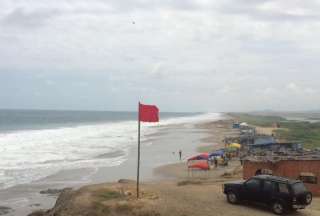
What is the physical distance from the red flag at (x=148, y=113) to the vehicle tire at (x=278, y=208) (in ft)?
18.9

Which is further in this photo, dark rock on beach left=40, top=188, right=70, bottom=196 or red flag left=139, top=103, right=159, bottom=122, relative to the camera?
dark rock on beach left=40, top=188, right=70, bottom=196

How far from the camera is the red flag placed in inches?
685

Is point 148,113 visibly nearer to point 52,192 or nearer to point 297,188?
point 297,188

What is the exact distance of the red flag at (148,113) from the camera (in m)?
17.4

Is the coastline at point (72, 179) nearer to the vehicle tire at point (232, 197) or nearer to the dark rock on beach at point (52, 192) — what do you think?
the dark rock on beach at point (52, 192)

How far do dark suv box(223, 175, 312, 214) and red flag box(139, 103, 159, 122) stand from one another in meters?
4.28

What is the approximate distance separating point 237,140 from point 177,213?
38327 millimetres

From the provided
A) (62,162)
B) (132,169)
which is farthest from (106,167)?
(62,162)

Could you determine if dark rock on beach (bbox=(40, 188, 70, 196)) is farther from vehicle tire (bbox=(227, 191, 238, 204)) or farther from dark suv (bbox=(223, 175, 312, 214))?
dark suv (bbox=(223, 175, 312, 214))

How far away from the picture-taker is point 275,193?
16.1 m

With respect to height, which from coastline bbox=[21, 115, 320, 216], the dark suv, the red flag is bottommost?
coastline bbox=[21, 115, 320, 216]

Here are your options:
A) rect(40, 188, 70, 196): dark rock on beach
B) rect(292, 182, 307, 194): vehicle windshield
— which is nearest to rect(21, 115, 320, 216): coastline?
rect(292, 182, 307, 194): vehicle windshield

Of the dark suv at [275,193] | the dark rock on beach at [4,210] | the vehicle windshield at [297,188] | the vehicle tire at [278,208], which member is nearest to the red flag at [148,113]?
the dark suv at [275,193]

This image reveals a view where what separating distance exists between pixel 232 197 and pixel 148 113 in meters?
4.82
